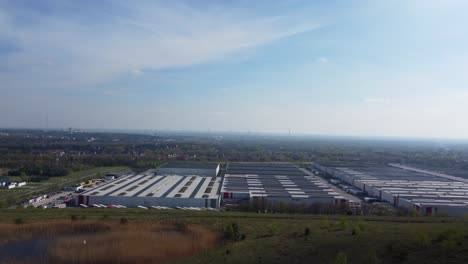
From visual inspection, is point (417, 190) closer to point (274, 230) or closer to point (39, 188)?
point (274, 230)

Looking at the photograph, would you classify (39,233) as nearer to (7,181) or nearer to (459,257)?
Answer: (459,257)

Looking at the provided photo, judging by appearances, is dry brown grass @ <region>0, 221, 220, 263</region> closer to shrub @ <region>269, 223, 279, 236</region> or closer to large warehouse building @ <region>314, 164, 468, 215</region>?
shrub @ <region>269, 223, 279, 236</region>

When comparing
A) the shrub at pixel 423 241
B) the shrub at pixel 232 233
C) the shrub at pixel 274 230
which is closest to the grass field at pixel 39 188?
the shrub at pixel 232 233

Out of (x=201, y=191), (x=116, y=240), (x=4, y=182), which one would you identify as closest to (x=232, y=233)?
(x=116, y=240)

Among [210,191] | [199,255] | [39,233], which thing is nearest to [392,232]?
[199,255]

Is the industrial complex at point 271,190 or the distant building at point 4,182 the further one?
the distant building at point 4,182

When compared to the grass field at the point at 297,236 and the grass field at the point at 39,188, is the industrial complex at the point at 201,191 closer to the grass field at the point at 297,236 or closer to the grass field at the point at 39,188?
the grass field at the point at 297,236

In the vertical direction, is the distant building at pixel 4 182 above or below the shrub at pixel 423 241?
below
